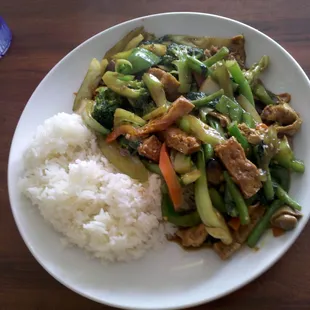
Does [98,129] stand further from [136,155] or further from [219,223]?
[219,223]

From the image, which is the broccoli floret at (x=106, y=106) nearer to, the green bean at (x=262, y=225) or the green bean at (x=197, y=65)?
the green bean at (x=197, y=65)

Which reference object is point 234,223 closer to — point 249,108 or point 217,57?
point 249,108

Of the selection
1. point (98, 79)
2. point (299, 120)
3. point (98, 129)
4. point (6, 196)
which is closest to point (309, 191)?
point (299, 120)

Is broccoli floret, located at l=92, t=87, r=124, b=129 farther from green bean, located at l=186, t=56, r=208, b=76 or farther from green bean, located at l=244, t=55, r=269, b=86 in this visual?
green bean, located at l=244, t=55, r=269, b=86

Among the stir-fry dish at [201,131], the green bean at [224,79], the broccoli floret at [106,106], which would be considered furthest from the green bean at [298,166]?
the broccoli floret at [106,106]

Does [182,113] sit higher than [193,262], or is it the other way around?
[182,113]

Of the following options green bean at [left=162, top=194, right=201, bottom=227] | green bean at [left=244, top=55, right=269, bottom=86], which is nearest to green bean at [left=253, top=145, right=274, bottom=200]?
green bean at [left=162, top=194, right=201, bottom=227]

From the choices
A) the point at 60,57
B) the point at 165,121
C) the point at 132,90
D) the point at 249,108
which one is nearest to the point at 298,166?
the point at 249,108

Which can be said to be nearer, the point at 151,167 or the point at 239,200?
the point at 239,200
